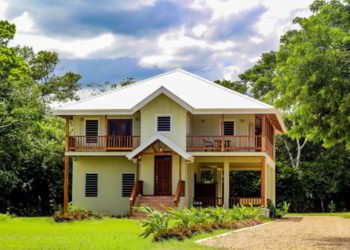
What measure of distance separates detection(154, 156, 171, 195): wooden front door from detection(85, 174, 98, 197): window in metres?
3.85

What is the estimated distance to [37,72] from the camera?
6000cm

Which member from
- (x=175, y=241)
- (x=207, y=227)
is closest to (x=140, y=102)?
(x=207, y=227)

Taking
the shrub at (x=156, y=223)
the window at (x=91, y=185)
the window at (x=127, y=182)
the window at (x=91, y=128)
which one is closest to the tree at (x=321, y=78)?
the shrub at (x=156, y=223)

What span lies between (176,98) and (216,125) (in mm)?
3425

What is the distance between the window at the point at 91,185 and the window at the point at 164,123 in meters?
4.79

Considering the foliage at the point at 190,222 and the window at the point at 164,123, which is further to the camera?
the window at the point at 164,123

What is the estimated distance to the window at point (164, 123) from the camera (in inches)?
1388

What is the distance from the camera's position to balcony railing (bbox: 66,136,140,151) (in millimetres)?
35875

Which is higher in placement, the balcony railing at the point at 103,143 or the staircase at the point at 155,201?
the balcony railing at the point at 103,143

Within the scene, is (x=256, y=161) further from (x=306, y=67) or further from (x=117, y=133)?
(x=306, y=67)

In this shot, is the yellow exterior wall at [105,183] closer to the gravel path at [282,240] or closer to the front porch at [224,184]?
the front porch at [224,184]

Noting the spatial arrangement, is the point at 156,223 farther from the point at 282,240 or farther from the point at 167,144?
the point at 167,144

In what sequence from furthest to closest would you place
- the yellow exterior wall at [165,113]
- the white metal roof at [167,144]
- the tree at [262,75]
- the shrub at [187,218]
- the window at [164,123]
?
the tree at [262,75], the window at [164,123], the yellow exterior wall at [165,113], the white metal roof at [167,144], the shrub at [187,218]

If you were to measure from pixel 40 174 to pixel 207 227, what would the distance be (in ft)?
75.7
